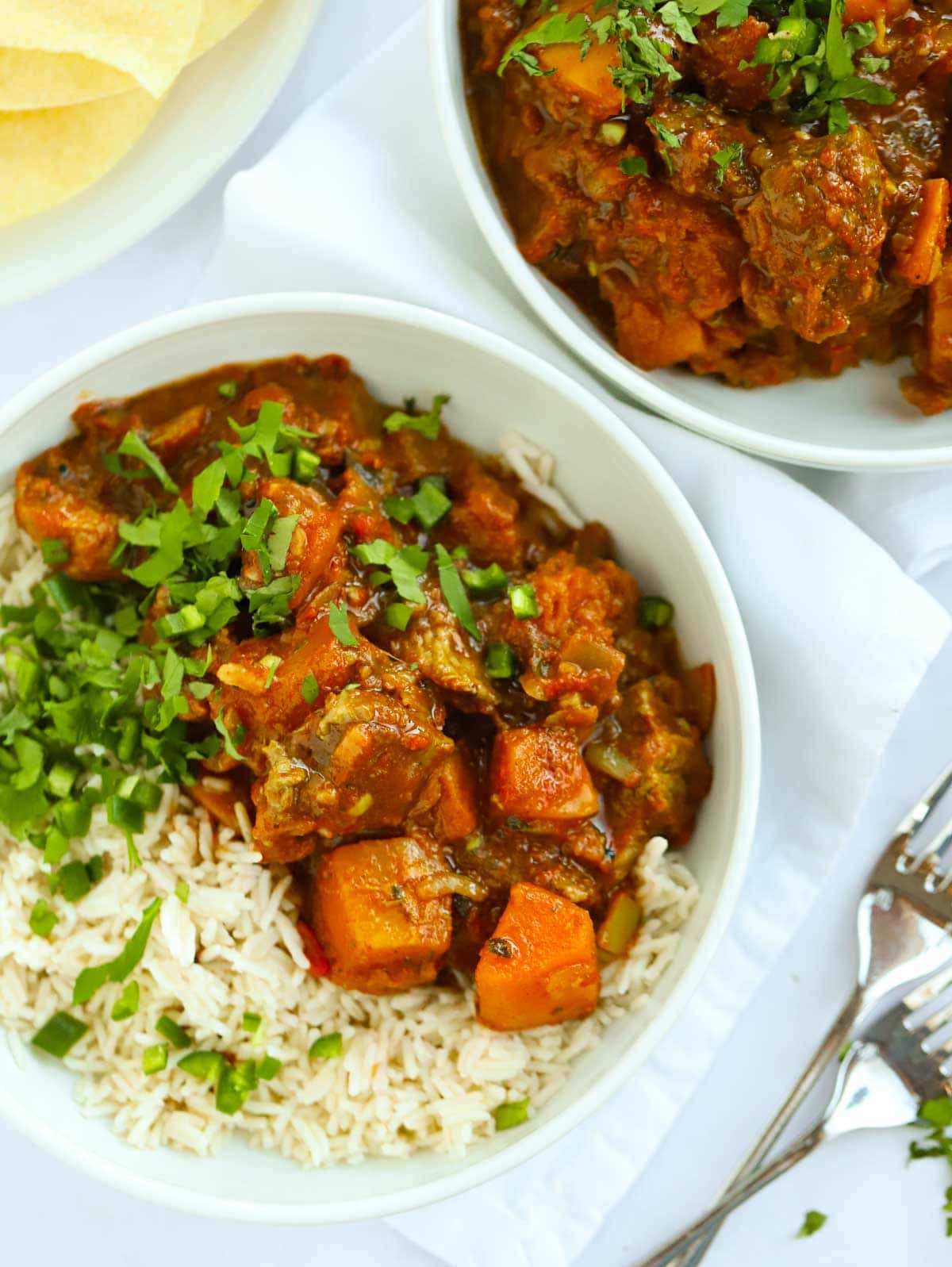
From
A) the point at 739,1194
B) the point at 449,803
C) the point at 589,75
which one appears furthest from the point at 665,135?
the point at 739,1194

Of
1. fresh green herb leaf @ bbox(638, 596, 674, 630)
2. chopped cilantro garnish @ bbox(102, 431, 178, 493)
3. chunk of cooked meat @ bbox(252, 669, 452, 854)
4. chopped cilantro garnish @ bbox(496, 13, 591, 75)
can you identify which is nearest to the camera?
chunk of cooked meat @ bbox(252, 669, 452, 854)

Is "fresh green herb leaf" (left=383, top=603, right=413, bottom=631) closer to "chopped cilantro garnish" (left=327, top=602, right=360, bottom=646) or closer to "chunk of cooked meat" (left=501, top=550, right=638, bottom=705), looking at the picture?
"chopped cilantro garnish" (left=327, top=602, right=360, bottom=646)

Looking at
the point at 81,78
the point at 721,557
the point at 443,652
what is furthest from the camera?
the point at 81,78

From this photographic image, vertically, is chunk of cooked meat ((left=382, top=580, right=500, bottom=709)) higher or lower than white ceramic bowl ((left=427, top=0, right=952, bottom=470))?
lower

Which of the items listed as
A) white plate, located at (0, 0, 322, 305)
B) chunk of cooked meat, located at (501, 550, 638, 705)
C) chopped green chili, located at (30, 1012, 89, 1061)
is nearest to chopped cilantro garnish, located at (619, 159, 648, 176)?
chunk of cooked meat, located at (501, 550, 638, 705)

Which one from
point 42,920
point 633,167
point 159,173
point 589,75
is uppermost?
point 589,75

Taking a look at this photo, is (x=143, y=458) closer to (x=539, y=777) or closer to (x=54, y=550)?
(x=54, y=550)

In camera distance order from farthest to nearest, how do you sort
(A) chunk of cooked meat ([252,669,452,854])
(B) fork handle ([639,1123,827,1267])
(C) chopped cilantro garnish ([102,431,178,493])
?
1. (B) fork handle ([639,1123,827,1267])
2. (C) chopped cilantro garnish ([102,431,178,493])
3. (A) chunk of cooked meat ([252,669,452,854])
